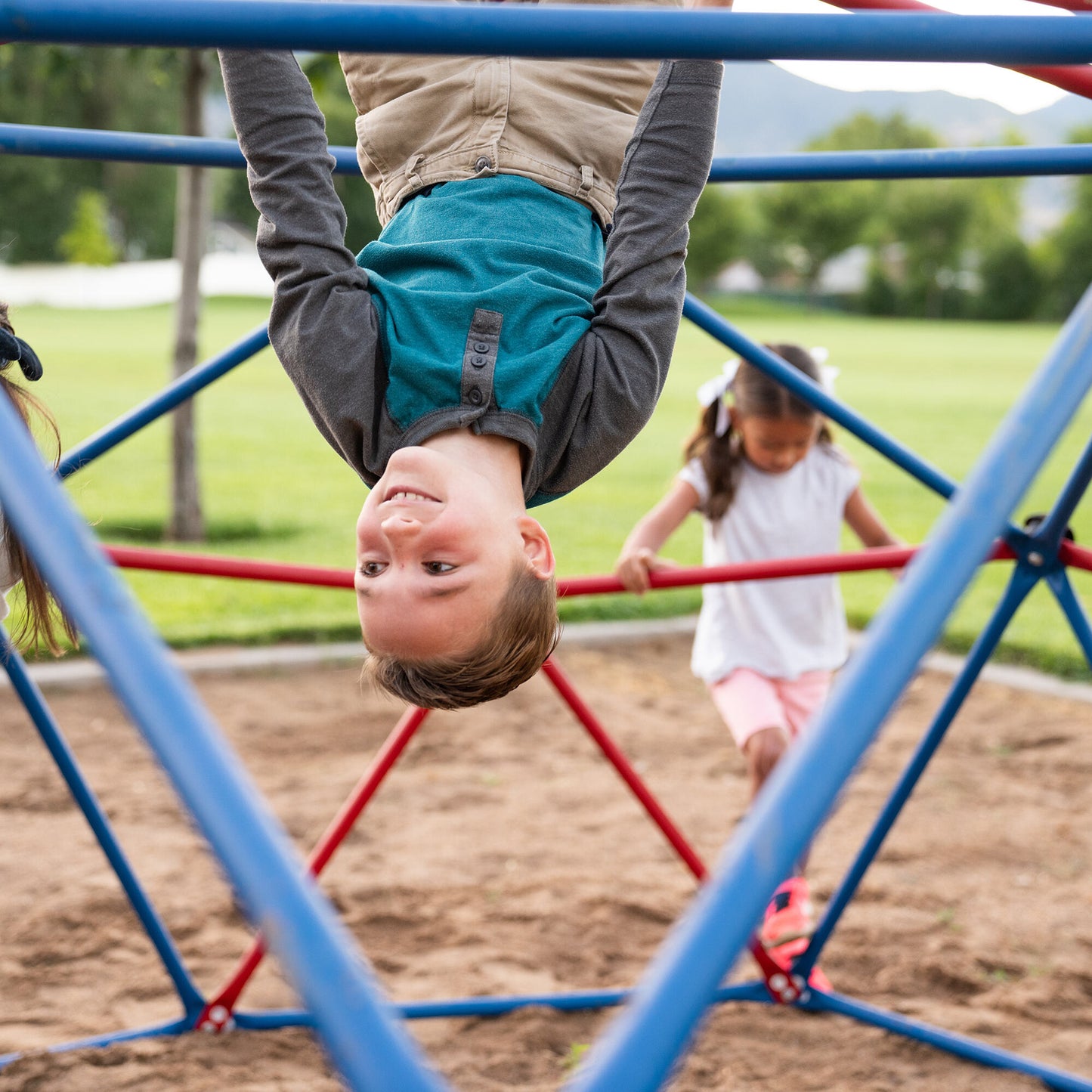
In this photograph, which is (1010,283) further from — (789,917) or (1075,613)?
→ (1075,613)

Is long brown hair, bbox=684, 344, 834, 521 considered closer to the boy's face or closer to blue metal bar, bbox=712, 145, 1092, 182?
blue metal bar, bbox=712, 145, 1092, 182

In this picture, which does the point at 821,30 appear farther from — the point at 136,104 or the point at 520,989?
the point at 136,104

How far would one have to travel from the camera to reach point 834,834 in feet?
11.6

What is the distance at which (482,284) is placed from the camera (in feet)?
5.63

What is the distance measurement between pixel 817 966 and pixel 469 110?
1.84 metres

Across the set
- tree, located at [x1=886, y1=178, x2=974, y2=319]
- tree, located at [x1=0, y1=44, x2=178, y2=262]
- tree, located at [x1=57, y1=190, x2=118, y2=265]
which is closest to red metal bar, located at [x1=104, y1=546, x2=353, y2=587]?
tree, located at [x1=0, y1=44, x2=178, y2=262]

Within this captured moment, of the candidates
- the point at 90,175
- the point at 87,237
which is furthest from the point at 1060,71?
the point at 90,175

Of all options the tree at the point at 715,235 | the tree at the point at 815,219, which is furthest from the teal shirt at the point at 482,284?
the tree at the point at 815,219

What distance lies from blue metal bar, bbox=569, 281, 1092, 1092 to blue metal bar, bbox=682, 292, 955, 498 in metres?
1.41

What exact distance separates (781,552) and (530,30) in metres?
2.42

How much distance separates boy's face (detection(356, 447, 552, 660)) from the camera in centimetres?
150

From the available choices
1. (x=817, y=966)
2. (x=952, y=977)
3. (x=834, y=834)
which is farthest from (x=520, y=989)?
(x=834, y=834)

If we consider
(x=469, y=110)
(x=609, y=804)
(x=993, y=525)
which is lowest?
(x=609, y=804)

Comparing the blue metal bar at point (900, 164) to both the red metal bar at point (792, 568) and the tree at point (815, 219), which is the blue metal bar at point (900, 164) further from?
the tree at point (815, 219)
